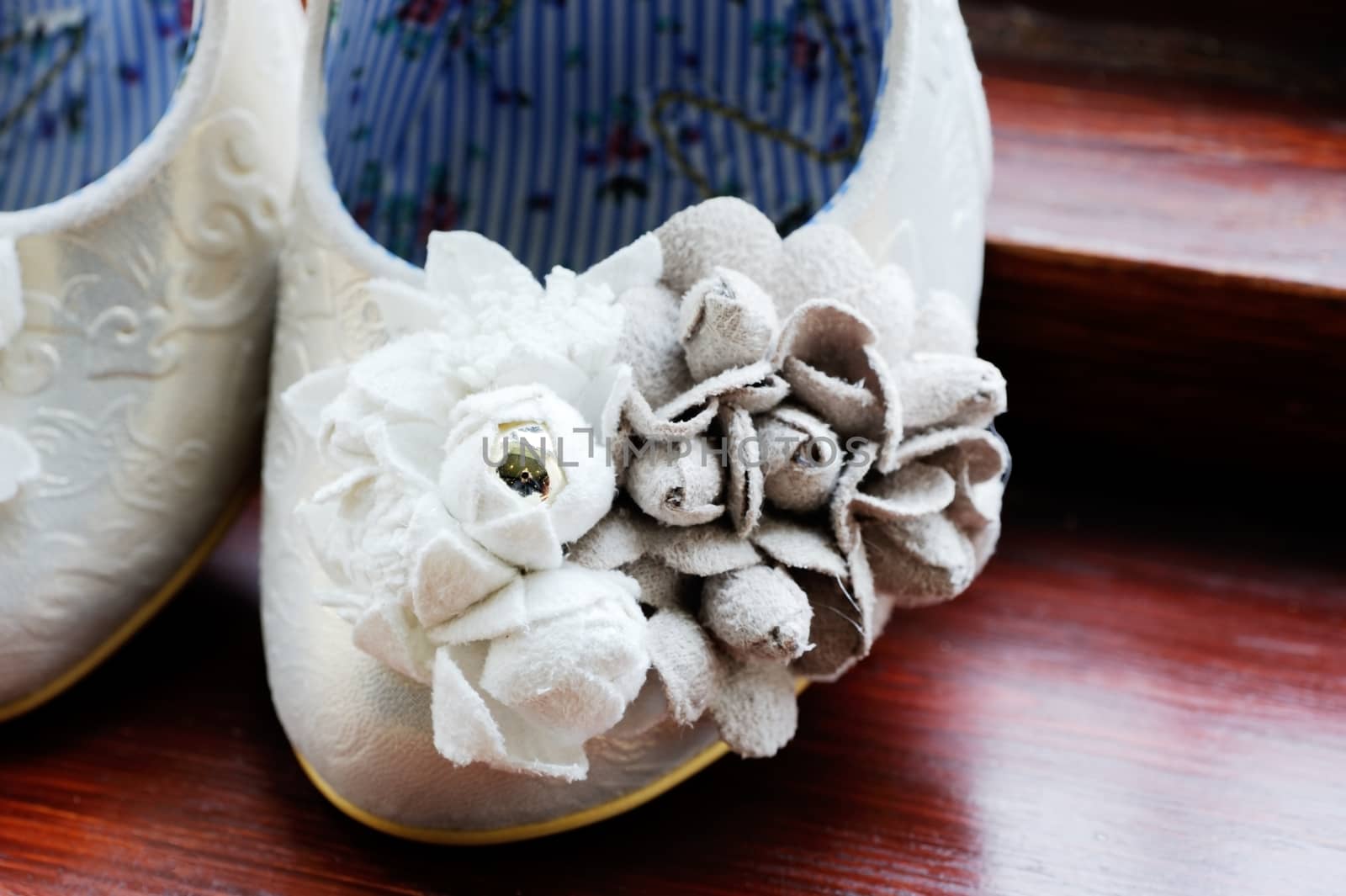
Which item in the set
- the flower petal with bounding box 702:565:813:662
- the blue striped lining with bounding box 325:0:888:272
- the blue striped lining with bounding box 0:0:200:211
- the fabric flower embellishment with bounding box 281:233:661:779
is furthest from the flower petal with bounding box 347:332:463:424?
the blue striped lining with bounding box 0:0:200:211

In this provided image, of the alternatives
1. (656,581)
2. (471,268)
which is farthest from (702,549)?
(471,268)

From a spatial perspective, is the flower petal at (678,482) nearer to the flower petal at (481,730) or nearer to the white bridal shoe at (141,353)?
the flower petal at (481,730)

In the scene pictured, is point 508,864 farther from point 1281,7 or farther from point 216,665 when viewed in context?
point 1281,7

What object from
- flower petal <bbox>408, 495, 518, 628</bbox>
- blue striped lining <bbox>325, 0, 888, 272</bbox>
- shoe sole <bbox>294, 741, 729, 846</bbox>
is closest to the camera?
flower petal <bbox>408, 495, 518, 628</bbox>

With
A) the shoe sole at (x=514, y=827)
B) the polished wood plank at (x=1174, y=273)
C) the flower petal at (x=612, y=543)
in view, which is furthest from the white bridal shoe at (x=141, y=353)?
the polished wood plank at (x=1174, y=273)

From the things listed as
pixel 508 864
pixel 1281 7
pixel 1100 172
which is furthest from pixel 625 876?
pixel 1281 7

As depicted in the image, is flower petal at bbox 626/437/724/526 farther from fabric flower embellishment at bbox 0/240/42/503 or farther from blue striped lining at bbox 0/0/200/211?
blue striped lining at bbox 0/0/200/211

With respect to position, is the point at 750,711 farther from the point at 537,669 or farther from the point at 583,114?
the point at 583,114
